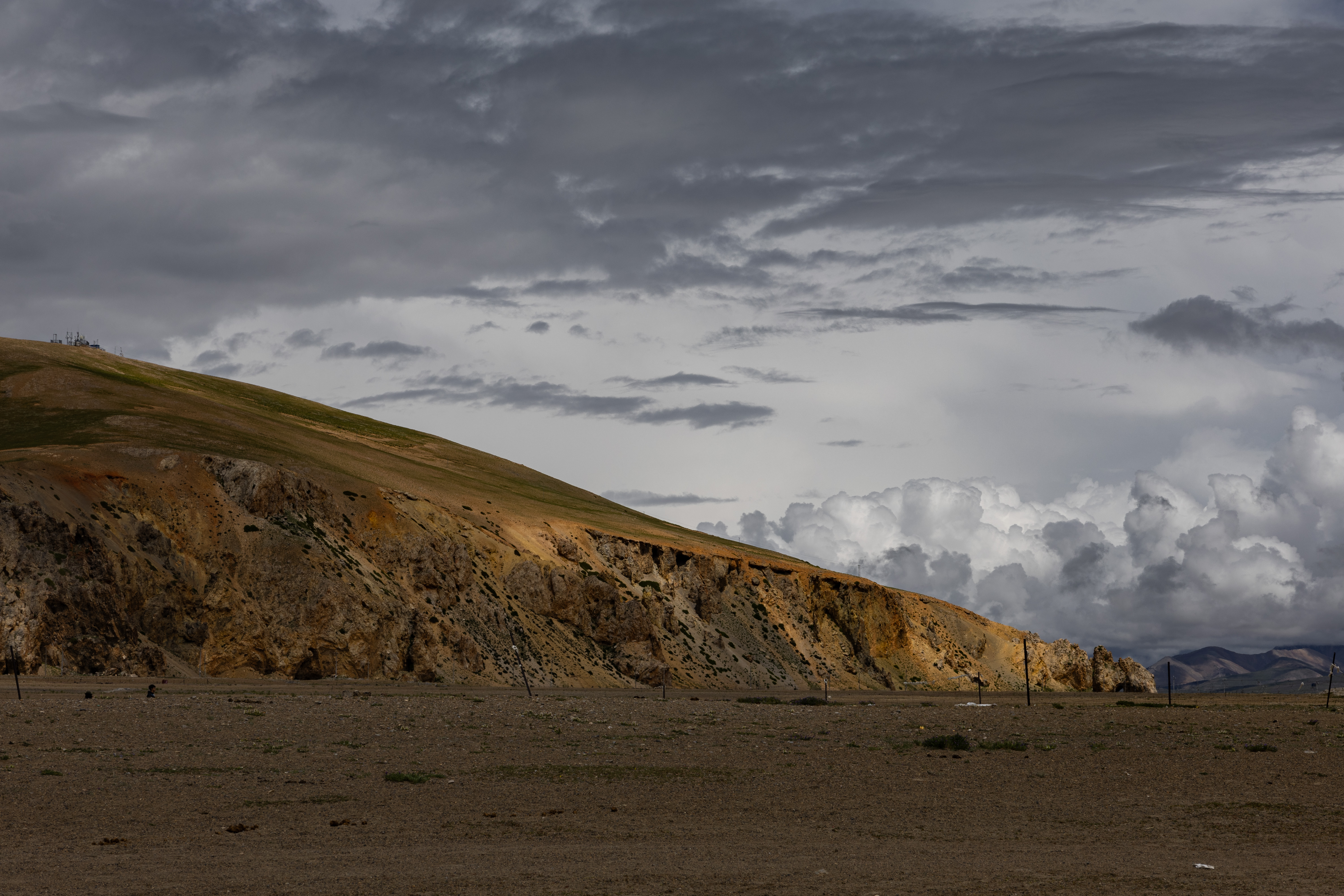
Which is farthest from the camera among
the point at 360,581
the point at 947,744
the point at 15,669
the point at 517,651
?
the point at 517,651

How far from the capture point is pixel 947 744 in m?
28.9

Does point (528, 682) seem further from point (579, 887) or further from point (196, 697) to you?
point (579, 887)

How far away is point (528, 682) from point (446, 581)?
9.32 meters

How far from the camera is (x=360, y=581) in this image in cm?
6538

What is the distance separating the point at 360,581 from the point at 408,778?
45819 millimetres

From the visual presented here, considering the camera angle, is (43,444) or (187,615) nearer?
(187,615)

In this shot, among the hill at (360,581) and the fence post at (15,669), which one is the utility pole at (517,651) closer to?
the hill at (360,581)

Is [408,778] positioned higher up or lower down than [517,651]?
higher up

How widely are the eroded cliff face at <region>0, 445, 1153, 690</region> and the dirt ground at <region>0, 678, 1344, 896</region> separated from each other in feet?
77.7

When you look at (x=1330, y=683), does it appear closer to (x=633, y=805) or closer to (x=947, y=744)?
(x=947, y=744)

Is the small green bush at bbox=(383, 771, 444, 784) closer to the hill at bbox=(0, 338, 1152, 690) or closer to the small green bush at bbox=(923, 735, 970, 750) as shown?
the small green bush at bbox=(923, 735, 970, 750)

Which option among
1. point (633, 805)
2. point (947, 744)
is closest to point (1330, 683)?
point (947, 744)

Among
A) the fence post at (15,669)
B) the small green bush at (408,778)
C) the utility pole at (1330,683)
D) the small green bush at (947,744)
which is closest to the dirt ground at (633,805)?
the small green bush at (408,778)

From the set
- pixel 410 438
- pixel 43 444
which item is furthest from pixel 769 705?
pixel 410 438
